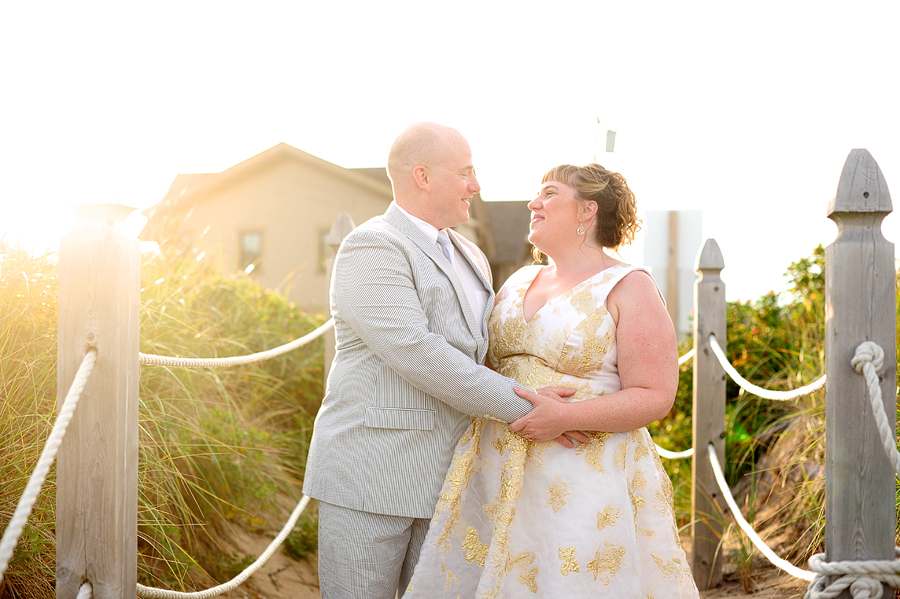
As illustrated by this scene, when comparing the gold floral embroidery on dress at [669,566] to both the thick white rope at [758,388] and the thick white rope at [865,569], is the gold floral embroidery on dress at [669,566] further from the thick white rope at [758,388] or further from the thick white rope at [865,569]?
the thick white rope at [758,388]

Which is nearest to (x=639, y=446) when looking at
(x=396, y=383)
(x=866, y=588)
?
(x=866, y=588)

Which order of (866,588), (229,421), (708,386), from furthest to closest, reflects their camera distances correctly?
1. (708,386)
2. (229,421)
3. (866,588)

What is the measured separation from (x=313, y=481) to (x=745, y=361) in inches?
175

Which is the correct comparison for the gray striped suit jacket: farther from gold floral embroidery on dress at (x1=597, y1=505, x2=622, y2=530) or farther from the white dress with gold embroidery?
gold floral embroidery on dress at (x1=597, y1=505, x2=622, y2=530)

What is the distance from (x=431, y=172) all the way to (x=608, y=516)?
1.46m

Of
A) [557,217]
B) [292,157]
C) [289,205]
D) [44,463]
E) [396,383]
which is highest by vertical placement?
[292,157]

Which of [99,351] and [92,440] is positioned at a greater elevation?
[99,351]

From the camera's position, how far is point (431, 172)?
9.41 feet

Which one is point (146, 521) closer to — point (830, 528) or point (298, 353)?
point (830, 528)

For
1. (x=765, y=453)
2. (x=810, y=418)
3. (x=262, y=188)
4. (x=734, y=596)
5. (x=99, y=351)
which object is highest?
(x=262, y=188)

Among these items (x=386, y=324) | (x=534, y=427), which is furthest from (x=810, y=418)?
(x=386, y=324)

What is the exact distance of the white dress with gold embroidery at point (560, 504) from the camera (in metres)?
2.53

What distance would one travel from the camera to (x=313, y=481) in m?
2.64

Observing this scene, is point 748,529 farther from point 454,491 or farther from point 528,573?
point 454,491
